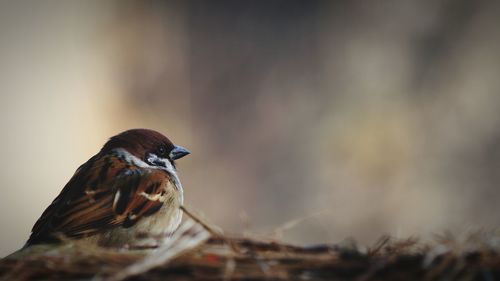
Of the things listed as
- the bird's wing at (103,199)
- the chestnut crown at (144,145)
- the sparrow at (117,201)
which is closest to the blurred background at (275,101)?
the chestnut crown at (144,145)

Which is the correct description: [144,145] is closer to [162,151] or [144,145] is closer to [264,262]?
[162,151]

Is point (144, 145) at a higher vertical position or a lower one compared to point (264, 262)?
higher

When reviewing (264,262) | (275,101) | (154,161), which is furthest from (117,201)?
(275,101)

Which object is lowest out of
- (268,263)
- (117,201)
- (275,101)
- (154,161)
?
(268,263)

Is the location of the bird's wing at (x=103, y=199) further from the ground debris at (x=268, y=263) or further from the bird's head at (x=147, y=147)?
the ground debris at (x=268, y=263)

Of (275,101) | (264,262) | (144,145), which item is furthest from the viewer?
(275,101)
